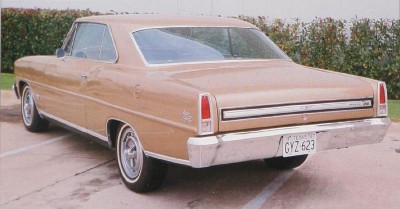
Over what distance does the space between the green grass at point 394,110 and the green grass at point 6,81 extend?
6.81m

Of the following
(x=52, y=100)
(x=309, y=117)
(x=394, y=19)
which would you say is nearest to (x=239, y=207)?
(x=309, y=117)

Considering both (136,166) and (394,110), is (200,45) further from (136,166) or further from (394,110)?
(394,110)

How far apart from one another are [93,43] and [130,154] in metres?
1.63

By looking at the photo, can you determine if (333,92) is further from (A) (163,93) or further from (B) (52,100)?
(B) (52,100)

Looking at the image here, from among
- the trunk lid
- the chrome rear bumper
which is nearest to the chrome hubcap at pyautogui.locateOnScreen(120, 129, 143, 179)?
the trunk lid

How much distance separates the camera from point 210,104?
4453mm

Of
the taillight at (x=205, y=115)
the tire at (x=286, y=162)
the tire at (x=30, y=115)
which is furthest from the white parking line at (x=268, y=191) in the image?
the tire at (x=30, y=115)

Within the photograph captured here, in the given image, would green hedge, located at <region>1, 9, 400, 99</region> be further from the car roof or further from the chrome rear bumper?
the chrome rear bumper

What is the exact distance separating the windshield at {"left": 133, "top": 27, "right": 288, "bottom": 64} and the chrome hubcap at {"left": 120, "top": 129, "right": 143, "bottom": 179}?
2.33ft

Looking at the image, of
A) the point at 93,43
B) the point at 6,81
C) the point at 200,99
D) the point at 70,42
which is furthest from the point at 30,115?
the point at 6,81

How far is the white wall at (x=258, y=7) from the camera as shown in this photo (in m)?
11.0

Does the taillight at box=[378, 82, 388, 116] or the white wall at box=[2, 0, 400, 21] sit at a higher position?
the white wall at box=[2, 0, 400, 21]

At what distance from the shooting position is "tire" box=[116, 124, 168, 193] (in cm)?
519

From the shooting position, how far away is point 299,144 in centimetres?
489
